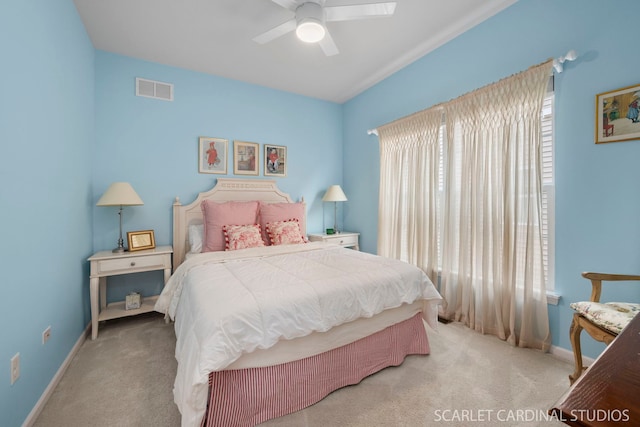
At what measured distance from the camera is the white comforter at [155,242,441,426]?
4.10 ft

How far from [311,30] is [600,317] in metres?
2.73

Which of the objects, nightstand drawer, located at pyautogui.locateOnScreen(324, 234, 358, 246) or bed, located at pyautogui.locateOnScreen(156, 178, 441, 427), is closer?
bed, located at pyautogui.locateOnScreen(156, 178, 441, 427)

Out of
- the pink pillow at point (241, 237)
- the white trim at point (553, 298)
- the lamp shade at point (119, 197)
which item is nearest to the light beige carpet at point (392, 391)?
the white trim at point (553, 298)

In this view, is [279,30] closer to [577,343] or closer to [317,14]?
[317,14]

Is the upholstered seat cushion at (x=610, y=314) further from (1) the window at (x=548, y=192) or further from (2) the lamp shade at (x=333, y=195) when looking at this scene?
(2) the lamp shade at (x=333, y=195)

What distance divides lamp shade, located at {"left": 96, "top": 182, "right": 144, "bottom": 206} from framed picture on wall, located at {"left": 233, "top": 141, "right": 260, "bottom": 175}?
49.0 inches

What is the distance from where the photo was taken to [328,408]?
5.08 feet

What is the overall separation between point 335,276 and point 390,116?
2.58 m

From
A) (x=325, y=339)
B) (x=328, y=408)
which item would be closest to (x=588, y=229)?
(x=325, y=339)

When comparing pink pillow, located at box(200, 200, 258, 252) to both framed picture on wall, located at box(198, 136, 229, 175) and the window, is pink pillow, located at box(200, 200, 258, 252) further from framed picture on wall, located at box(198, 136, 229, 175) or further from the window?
the window

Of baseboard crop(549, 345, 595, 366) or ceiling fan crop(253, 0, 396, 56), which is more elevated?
ceiling fan crop(253, 0, 396, 56)

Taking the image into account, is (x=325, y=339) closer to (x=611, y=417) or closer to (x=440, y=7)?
(x=611, y=417)

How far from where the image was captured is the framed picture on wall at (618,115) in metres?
1.69

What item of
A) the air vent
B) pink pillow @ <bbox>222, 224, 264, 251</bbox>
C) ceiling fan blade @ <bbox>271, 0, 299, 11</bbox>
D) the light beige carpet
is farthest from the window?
the air vent
